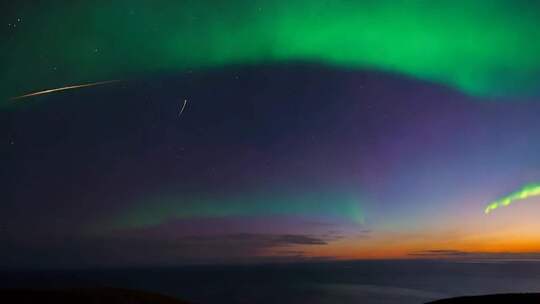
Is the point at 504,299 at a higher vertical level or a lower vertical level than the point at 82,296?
lower

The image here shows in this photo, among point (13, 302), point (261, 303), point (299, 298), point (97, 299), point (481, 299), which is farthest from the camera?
point (299, 298)

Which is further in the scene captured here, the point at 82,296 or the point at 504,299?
the point at 504,299

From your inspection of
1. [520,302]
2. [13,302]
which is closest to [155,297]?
A: [13,302]

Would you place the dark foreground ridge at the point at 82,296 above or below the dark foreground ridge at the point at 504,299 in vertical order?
above

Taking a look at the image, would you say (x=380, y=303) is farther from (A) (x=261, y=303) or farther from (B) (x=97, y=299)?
(B) (x=97, y=299)

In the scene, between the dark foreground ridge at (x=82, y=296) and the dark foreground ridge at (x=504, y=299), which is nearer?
the dark foreground ridge at (x=82, y=296)

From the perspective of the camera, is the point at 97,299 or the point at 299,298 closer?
the point at 97,299

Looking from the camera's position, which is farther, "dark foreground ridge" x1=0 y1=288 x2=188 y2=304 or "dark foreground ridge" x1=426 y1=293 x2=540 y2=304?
"dark foreground ridge" x1=426 y1=293 x2=540 y2=304

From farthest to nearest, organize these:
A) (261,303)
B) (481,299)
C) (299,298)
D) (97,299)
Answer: (299,298) → (261,303) → (481,299) → (97,299)
